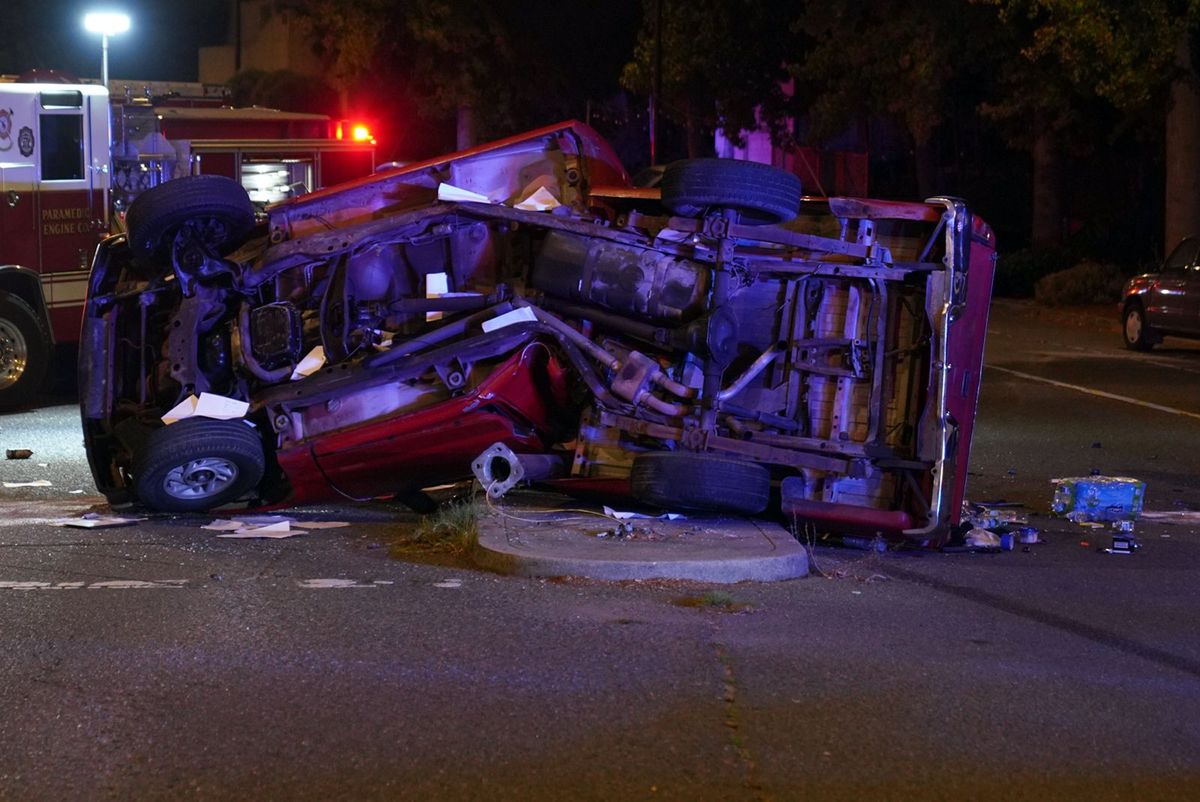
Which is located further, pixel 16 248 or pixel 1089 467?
pixel 16 248

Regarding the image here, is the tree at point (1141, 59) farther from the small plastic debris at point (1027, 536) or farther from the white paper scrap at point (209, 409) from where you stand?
the white paper scrap at point (209, 409)

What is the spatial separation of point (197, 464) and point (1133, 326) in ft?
50.3

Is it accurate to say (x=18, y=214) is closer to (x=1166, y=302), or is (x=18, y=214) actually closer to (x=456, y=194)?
(x=456, y=194)

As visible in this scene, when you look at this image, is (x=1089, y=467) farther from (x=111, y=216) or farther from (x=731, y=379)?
(x=111, y=216)

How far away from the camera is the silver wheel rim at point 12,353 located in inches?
541

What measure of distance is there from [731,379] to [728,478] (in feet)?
2.54

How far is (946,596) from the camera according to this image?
23.5 ft

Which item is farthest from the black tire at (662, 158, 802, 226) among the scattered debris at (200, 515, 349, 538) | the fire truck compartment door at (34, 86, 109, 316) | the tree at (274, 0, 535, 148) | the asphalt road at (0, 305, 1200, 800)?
the tree at (274, 0, 535, 148)

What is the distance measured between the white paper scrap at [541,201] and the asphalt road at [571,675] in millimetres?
1881

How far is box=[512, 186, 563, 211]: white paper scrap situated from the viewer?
877 cm

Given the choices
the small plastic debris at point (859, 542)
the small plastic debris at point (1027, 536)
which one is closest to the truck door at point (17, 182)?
the small plastic debris at point (859, 542)

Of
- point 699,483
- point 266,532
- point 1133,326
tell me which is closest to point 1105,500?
point 699,483

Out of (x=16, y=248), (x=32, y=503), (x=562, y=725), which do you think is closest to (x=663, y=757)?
(x=562, y=725)

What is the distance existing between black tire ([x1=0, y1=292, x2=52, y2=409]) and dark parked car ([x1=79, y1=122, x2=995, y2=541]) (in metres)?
5.39
